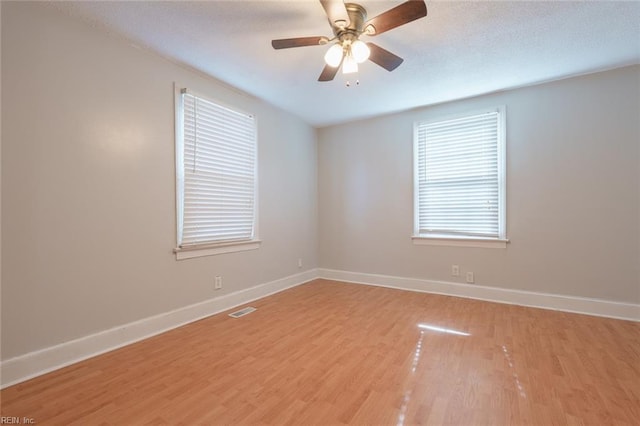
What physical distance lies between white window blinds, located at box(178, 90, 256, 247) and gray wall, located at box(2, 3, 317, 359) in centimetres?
14

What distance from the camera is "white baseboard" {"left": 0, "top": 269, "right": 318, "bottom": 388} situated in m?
1.83

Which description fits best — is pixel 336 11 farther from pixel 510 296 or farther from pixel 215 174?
pixel 510 296

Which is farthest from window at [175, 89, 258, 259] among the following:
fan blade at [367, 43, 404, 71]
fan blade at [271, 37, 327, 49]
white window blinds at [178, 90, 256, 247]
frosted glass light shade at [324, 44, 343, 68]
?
fan blade at [367, 43, 404, 71]

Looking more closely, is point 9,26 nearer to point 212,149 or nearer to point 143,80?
point 143,80

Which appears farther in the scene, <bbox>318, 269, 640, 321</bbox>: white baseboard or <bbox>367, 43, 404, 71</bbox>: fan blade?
<bbox>318, 269, 640, 321</bbox>: white baseboard

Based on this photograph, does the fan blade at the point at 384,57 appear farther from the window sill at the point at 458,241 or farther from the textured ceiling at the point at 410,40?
the window sill at the point at 458,241

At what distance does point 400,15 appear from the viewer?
1688 millimetres

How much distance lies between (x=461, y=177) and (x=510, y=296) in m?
1.54

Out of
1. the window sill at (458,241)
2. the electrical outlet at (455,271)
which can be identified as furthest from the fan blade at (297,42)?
the electrical outlet at (455,271)

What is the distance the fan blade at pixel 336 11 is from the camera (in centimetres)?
167

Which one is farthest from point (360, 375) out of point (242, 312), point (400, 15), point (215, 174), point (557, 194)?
point (557, 194)

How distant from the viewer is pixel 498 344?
233cm

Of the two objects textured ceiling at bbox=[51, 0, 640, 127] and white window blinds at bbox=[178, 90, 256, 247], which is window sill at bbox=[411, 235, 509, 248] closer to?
textured ceiling at bbox=[51, 0, 640, 127]

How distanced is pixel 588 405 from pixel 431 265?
2278mm
